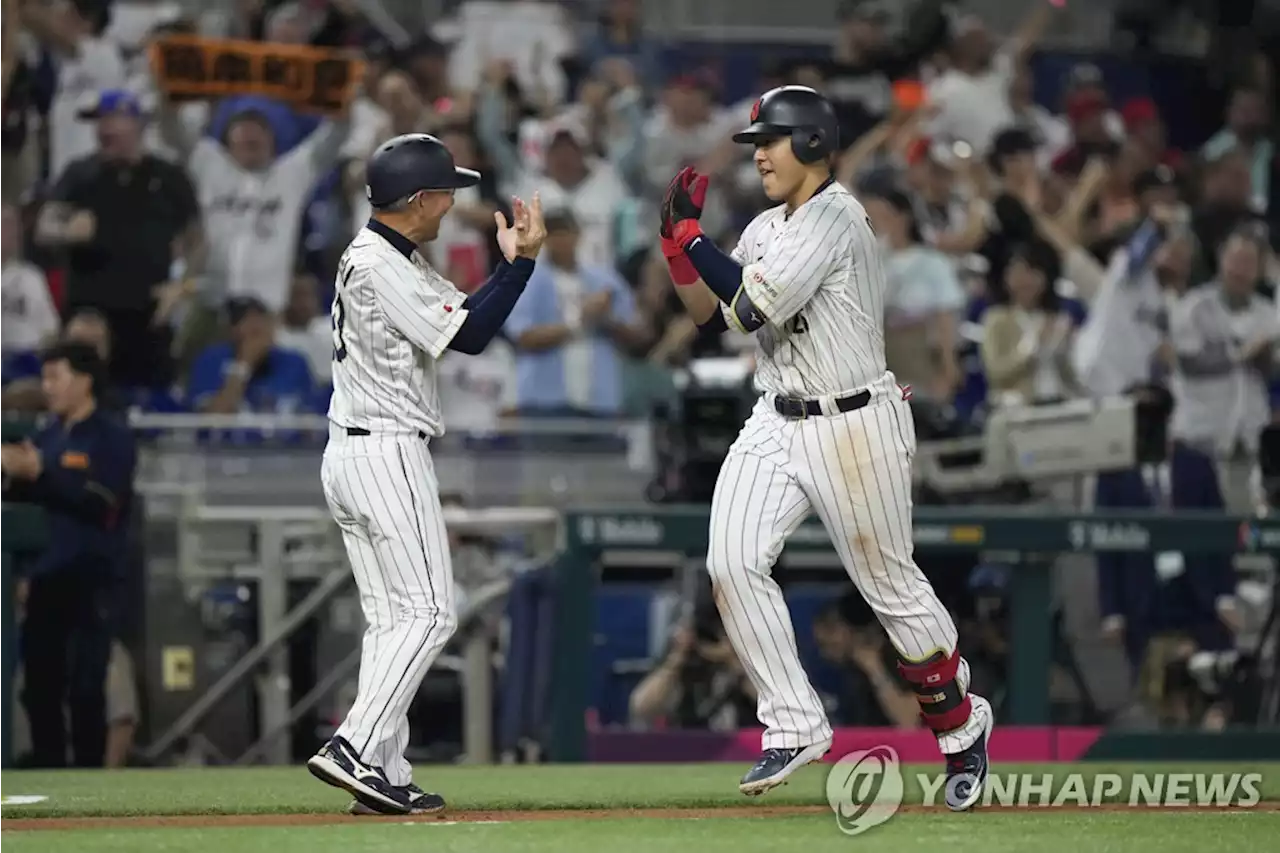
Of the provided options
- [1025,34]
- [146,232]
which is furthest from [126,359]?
[1025,34]

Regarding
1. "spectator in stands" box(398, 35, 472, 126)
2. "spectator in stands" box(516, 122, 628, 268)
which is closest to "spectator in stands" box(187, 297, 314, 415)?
"spectator in stands" box(516, 122, 628, 268)

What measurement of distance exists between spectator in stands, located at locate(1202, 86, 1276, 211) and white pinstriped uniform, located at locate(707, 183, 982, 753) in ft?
29.3

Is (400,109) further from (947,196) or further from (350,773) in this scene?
(350,773)

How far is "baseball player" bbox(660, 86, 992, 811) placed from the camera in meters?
6.08

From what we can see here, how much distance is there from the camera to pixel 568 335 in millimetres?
11430

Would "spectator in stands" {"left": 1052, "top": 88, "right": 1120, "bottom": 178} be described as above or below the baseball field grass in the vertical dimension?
above

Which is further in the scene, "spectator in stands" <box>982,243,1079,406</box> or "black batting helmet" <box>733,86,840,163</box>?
"spectator in stands" <box>982,243,1079,406</box>

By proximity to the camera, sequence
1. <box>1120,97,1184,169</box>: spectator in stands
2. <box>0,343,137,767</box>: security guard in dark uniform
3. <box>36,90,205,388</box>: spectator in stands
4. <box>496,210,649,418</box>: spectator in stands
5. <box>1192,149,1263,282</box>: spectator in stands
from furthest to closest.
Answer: <box>1120,97,1184,169</box>: spectator in stands
<box>1192,149,1263,282</box>: spectator in stands
<box>496,210,649,418</box>: spectator in stands
<box>36,90,205,388</box>: spectator in stands
<box>0,343,137,767</box>: security guard in dark uniform

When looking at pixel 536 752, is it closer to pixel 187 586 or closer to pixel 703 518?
pixel 703 518

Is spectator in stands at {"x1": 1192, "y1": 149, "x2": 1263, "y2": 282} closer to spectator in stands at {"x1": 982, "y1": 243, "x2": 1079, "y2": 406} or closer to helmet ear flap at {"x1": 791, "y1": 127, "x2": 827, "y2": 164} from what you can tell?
spectator in stands at {"x1": 982, "y1": 243, "x2": 1079, "y2": 406}

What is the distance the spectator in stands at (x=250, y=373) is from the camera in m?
11.1

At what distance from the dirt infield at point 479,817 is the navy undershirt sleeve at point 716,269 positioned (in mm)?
1443

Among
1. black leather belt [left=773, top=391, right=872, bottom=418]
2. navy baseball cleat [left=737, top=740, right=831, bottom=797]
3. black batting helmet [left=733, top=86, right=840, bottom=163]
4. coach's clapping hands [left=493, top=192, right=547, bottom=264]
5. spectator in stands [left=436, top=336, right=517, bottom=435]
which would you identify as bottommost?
navy baseball cleat [left=737, top=740, right=831, bottom=797]

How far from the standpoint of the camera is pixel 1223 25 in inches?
627
